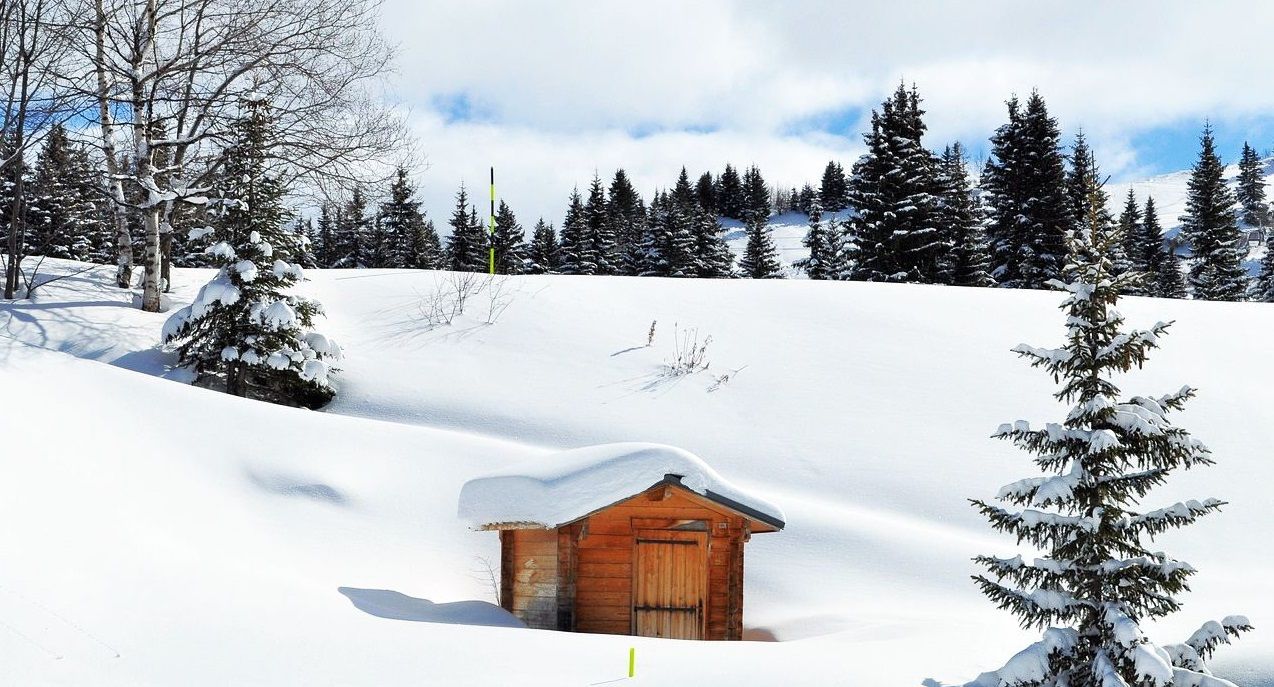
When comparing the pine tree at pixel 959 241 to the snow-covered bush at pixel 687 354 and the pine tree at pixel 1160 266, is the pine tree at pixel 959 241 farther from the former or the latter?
the snow-covered bush at pixel 687 354

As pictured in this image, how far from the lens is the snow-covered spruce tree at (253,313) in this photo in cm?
1752

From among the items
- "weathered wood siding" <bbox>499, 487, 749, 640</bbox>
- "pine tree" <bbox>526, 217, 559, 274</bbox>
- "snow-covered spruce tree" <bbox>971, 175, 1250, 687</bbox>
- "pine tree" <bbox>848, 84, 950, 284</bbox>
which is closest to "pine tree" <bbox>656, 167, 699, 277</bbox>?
"pine tree" <bbox>526, 217, 559, 274</bbox>

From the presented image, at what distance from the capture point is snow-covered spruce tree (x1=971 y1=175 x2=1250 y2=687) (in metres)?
7.52

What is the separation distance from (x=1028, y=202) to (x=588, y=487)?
30353 mm

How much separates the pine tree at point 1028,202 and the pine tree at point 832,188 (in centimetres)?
5113

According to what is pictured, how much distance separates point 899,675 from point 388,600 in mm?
5650

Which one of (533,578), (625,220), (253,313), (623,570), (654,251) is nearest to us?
(533,578)

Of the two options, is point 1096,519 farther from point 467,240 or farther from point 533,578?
point 467,240

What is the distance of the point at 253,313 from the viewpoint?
1747 centimetres

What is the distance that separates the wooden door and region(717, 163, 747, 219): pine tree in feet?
265

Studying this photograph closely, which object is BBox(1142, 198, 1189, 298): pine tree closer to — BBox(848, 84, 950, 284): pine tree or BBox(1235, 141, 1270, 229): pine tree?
BBox(848, 84, 950, 284): pine tree

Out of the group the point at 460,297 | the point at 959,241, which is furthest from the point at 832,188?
the point at 460,297

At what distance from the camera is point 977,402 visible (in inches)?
723

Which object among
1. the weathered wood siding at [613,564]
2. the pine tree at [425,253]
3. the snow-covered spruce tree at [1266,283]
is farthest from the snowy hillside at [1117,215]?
the weathered wood siding at [613,564]
